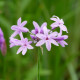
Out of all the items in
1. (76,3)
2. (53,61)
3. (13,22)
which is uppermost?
(76,3)

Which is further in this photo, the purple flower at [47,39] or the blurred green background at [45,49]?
the blurred green background at [45,49]

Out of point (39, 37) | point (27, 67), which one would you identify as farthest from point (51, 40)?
point (27, 67)

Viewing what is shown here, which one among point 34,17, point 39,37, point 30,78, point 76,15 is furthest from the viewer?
point 76,15

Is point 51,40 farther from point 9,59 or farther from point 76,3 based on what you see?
point 76,3

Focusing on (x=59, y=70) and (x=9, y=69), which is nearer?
(x=59, y=70)

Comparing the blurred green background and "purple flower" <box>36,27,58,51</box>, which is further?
the blurred green background

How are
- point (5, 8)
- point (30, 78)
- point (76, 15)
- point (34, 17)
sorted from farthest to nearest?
point (76, 15), point (5, 8), point (34, 17), point (30, 78)

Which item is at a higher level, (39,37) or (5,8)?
(5,8)

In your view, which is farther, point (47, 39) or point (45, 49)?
point (45, 49)
